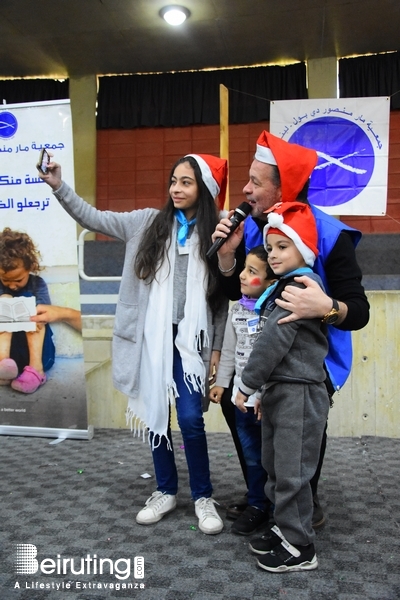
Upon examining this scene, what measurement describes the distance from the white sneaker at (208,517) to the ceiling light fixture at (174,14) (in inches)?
194

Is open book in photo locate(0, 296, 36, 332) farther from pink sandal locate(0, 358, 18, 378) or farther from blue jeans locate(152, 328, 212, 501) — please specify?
blue jeans locate(152, 328, 212, 501)

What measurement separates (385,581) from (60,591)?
901 mm

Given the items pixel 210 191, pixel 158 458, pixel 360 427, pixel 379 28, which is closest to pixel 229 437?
pixel 360 427

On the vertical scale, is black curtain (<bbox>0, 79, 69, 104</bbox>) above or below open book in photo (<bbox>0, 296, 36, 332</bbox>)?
above

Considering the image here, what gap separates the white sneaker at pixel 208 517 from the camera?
1.74 metres

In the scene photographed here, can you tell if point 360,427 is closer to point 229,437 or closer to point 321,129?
point 229,437

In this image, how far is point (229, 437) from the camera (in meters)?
3.13

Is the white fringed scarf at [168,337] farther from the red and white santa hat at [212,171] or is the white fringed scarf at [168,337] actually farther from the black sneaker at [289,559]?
the black sneaker at [289,559]

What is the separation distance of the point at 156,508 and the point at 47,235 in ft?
5.57

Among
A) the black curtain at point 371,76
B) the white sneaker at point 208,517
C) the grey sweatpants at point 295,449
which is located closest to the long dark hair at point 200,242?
the grey sweatpants at point 295,449

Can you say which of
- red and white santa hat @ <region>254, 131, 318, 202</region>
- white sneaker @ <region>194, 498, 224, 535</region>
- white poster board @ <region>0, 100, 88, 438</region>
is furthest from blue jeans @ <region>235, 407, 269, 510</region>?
white poster board @ <region>0, 100, 88, 438</region>

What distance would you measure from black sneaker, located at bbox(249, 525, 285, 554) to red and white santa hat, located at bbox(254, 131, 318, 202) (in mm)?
1037

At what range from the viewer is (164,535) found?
1.75 m

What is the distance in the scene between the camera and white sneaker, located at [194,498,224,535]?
1744 millimetres
